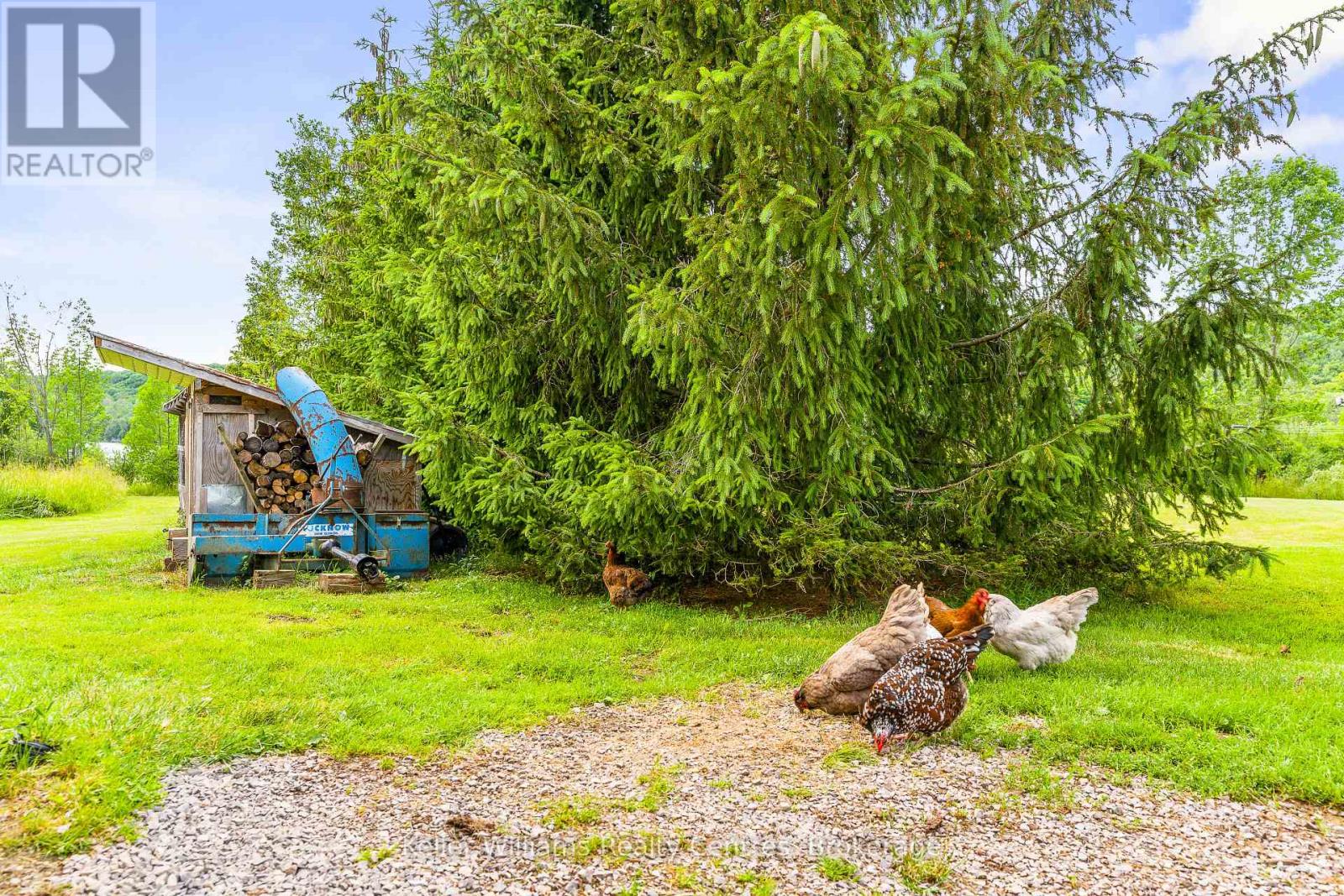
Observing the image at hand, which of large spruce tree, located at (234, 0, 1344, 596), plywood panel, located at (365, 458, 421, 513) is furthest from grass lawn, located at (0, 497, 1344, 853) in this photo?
plywood panel, located at (365, 458, 421, 513)

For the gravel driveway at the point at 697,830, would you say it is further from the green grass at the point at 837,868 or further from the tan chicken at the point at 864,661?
the tan chicken at the point at 864,661

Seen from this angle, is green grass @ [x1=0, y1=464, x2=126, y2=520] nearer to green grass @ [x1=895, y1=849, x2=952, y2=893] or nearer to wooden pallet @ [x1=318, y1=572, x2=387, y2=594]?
wooden pallet @ [x1=318, y1=572, x2=387, y2=594]

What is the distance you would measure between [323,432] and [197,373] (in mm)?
1986

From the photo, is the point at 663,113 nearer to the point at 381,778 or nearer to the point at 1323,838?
the point at 381,778

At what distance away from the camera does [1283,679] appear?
5125 millimetres

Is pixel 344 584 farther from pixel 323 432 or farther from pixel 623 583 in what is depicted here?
pixel 623 583

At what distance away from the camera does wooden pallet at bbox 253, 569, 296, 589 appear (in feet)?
29.1

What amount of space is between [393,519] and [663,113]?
20.4ft

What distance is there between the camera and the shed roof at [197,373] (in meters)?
9.96

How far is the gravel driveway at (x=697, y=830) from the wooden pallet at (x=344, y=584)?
5.11 meters

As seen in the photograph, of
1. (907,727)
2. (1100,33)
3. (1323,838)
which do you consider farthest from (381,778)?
(1100,33)

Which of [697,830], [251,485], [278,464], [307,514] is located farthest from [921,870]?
[251,485]

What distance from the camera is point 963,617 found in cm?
498

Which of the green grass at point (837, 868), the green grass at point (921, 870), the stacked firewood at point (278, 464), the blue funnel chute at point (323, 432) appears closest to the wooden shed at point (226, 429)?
the stacked firewood at point (278, 464)
